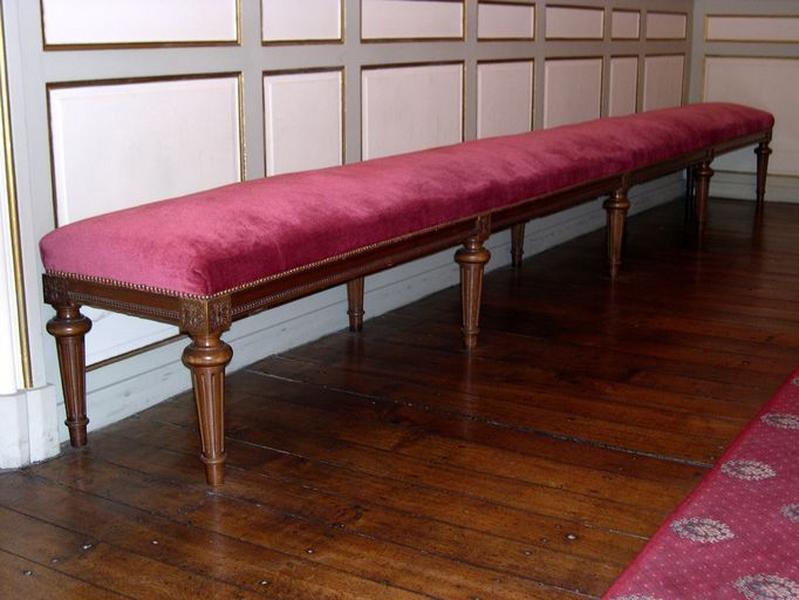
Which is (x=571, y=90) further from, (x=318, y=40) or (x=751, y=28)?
(x=318, y=40)

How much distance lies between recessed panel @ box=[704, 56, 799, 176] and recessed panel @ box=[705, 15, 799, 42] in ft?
0.38

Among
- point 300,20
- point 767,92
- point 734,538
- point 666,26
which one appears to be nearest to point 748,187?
point 767,92

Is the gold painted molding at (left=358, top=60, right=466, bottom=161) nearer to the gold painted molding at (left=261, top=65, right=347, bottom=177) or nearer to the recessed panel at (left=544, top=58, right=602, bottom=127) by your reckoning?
the gold painted molding at (left=261, top=65, right=347, bottom=177)

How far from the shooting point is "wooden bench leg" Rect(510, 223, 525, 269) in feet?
14.2

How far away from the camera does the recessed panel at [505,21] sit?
4027mm

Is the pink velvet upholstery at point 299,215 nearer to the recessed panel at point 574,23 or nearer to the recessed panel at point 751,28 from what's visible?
the recessed panel at point 574,23

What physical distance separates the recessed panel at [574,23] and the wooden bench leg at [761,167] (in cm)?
125

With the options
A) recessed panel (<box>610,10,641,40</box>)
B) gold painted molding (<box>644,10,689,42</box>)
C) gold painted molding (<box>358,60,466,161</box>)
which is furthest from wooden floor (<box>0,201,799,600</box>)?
gold painted molding (<box>644,10,689,42</box>)

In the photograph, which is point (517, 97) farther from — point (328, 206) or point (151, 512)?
point (151, 512)

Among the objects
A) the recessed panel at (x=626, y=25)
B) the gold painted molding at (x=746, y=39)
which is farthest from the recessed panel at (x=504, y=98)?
the gold painted molding at (x=746, y=39)

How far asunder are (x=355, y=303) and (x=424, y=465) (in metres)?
1.14

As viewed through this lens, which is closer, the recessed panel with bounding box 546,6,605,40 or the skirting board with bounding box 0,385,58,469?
the skirting board with bounding box 0,385,58,469

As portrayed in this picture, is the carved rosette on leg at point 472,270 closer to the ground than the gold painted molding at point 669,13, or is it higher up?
closer to the ground

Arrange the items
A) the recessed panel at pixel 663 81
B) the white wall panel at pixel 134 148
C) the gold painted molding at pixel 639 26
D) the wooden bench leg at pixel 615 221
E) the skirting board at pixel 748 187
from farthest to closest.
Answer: the skirting board at pixel 748 187 < the recessed panel at pixel 663 81 < the gold painted molding at pixel 639 26 < the wooden bench leg at pixel 615 221 < the white wall panel at pixel 134 148
